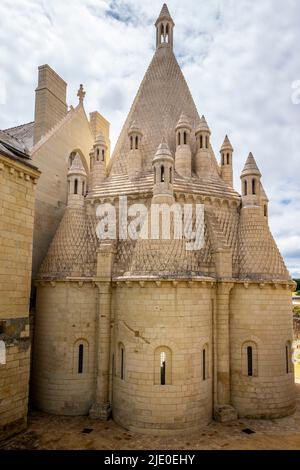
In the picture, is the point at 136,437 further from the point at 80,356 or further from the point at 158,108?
the point at 158,108

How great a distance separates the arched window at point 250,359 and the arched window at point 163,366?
4508 millimetres

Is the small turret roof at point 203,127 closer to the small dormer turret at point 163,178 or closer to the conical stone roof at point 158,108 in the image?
the conical stone roof at point 158,108

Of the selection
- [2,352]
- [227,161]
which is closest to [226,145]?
[227,161]

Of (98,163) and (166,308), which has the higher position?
(98,163)

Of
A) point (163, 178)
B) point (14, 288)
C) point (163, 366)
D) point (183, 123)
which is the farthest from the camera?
point (183, 123)

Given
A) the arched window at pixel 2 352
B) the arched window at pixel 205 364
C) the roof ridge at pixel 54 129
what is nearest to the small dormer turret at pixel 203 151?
the roof ridge at pixel 54 129

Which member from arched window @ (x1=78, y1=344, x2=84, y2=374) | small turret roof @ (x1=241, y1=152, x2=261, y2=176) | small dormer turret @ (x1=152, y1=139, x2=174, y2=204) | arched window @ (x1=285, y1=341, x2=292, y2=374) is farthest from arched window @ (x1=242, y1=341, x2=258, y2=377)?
small turret roof @ (x1=241, y1=152, x2=261, y2=176)

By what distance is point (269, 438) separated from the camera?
48.2 ft

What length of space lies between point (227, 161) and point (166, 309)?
12111 millimetres

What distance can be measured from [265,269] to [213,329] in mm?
4344

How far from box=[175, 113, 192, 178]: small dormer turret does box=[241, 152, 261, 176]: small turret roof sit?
342 cm

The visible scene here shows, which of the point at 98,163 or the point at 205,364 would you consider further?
the point at 98,163

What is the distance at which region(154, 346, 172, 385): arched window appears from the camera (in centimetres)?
1503

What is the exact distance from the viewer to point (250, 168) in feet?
66.7
